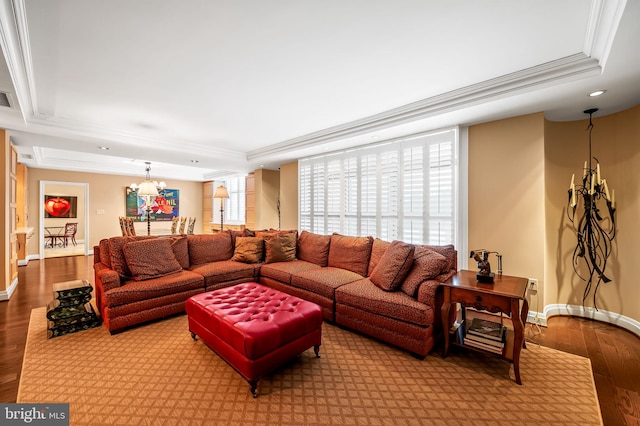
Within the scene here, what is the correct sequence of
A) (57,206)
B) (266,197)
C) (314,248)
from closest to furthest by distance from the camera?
1. (314,248)
2. (266,197)
3. (57,206)

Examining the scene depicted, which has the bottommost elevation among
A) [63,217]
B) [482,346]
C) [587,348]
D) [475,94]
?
[587,348]

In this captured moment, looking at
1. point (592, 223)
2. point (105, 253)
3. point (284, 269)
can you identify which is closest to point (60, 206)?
point (105, 253)

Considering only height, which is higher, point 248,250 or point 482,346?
point 248,250

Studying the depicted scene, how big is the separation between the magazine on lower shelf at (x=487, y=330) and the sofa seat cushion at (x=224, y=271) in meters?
2.84

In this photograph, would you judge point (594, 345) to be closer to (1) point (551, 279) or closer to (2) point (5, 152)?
(1) point (551, 279)

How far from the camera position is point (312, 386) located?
2021 mm

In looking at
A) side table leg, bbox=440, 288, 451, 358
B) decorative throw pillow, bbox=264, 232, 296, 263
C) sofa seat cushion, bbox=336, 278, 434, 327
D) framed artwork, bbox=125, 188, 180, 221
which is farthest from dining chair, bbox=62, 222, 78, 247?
side table leg, bbox=440, 288, 451, 358

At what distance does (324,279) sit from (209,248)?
202 centimetres

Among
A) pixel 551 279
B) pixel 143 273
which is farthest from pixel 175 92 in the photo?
pixel 551 279

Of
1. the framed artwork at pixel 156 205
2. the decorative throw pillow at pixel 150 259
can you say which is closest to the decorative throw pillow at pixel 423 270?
the decorative throw pillow at pixel 150 259

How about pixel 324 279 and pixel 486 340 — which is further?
pixel 324 279

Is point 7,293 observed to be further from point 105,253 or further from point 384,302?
point 384,302

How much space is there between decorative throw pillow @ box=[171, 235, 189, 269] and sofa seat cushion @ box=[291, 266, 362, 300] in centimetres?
159

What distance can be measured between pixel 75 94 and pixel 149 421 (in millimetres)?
3284
